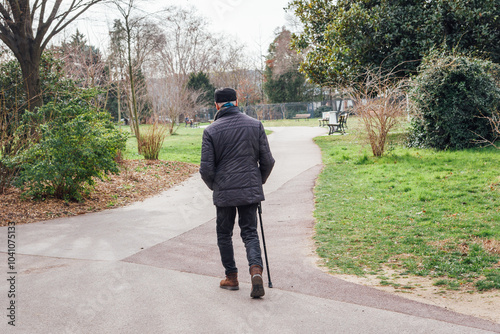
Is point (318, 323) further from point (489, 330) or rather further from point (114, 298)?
point (114, 298)

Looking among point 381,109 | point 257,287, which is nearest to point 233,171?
point 257,287

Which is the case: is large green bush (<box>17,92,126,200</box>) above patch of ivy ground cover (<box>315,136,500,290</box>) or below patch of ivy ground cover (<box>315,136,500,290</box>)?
above

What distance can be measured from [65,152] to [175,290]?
16.8 feet

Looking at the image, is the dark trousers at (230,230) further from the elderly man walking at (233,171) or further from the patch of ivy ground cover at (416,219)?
the patch of ivy ground cover at (416,219)

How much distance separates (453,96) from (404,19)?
6.72 metres

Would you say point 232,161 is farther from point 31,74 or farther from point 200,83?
point 200,83

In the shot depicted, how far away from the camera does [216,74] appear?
6862 centimetres

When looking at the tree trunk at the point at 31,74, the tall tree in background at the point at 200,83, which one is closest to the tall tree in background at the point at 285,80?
the tall tree in background at the point at 200,83

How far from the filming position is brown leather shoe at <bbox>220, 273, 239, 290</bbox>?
4500 mm

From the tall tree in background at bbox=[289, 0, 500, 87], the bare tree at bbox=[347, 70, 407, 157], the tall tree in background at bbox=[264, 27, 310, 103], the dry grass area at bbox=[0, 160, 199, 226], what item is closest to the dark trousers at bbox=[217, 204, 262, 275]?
the dry grass area at bbox=[0, 160, 199, 226]

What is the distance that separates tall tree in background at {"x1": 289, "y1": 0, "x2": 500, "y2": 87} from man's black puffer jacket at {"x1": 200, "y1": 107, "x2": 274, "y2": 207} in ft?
50.6

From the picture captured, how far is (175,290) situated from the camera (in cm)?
451

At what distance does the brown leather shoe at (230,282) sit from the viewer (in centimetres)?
450

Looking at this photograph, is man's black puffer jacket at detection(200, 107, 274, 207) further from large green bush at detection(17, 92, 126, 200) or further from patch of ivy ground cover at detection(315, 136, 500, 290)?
large green bush at detection(17, 92, 126, 200)
